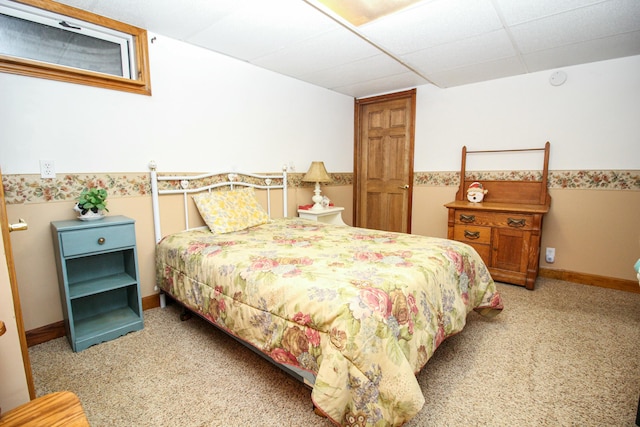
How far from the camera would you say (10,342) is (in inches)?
38.6

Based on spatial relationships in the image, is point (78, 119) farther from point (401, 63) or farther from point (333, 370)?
point (401, 63)

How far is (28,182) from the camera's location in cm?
198

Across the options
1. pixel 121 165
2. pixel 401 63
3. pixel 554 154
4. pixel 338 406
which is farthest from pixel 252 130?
pixel 554 154

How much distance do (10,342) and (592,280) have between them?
4.16 metres

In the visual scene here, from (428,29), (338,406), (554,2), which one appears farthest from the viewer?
(428,29)

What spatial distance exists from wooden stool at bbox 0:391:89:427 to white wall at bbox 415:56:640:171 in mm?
3851

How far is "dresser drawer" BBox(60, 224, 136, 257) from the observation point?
6.17ft

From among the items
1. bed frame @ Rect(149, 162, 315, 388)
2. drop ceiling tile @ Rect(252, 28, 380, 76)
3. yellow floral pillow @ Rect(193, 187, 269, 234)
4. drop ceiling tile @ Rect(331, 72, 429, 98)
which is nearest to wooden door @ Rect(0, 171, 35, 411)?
bed frame @ Rect(149, 162, 315, 388)

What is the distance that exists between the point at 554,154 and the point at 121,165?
12.8 feet

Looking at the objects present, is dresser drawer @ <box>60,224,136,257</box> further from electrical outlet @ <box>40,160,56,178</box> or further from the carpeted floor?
the carpeted floor

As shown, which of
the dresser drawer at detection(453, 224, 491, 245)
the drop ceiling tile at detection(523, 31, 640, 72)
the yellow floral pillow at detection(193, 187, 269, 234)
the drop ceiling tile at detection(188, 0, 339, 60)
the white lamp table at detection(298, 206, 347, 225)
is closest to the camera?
the drop ceiling tile at detection(188, 0, 339, 60)

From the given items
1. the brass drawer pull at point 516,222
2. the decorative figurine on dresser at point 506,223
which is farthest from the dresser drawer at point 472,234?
the brass drawer pull at point 516,222

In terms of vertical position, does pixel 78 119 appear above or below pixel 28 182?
above

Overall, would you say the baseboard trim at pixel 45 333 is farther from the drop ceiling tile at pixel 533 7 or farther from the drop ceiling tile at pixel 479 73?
the drop ceiling tile at pixel 479 73
